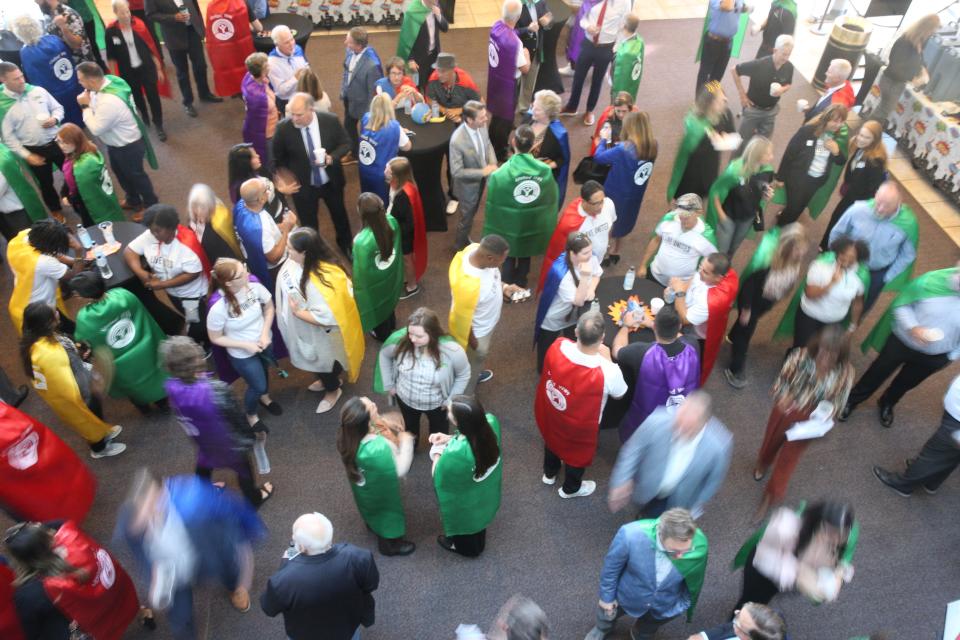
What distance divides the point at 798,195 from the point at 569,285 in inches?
106

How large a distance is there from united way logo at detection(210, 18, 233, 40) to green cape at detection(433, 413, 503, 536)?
17.7 feet

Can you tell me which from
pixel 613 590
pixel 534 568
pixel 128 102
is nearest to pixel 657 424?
pixel 613 590

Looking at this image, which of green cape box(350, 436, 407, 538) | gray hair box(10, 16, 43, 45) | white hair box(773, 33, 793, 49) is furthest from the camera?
white hair box(773, 33, 793, 49)

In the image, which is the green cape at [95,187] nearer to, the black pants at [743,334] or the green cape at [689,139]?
the green cape at [689,139]

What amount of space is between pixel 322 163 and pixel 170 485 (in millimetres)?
2875

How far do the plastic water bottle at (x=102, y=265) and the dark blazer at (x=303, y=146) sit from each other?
1.44 meters

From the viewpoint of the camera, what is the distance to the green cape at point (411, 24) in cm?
672

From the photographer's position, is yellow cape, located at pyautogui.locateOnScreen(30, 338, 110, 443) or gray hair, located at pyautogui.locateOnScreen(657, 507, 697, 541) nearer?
gray hair, located at pyautogui.locateOnScreen(657, 507, 697, 541)

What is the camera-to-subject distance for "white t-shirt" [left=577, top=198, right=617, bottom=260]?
473cm

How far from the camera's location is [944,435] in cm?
404

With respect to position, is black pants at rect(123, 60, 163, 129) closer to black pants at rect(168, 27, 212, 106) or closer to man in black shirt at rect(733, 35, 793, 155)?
black pants at rect(168, 27, 212, 106)

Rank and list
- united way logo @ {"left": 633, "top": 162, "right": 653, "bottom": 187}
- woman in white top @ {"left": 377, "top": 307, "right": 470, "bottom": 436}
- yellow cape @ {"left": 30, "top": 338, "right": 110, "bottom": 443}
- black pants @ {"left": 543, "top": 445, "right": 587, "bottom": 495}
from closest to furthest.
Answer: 1. woman in white top @ {"left": 377, "top": 307, "right": 470, "bottom": 436}
2. yellow cape @ {"left": 30, "top": 338, "right": 110, "bottom": 443}
3. black pants @ {"left": 543, "top": 445, "right": 587, "bottom": 495}
4. united way logo @ {"left": 633, "top": 162, "right": 653, "bottom": 187}

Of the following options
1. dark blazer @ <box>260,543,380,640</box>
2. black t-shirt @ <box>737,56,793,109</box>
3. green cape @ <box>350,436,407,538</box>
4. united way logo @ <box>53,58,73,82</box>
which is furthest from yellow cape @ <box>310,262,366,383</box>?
black t-shirt @ <box>737,56,793,109</box>

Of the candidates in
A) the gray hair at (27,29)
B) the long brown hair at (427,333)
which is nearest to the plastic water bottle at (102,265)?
the long brown hair at (427,333)
